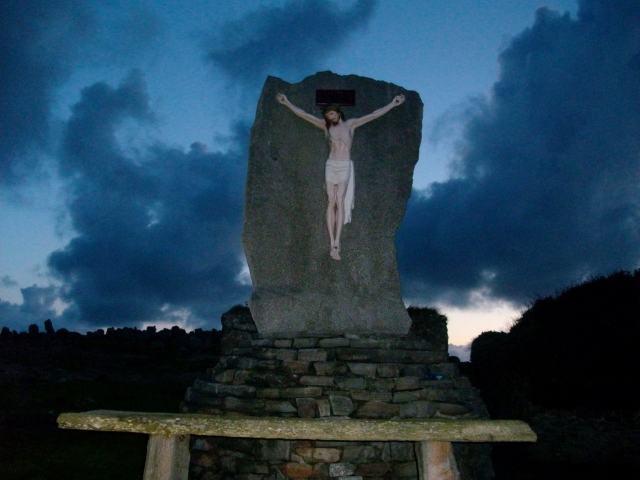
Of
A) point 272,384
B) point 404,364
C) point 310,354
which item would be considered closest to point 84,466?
point 272,384

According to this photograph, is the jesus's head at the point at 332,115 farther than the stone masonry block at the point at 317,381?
Yes

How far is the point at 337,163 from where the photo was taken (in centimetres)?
732

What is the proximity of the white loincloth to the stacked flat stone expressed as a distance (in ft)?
5.94

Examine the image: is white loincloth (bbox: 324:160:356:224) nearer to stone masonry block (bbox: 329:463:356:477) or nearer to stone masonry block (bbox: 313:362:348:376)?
stone masonry block (bbox: 313:362:348:376)

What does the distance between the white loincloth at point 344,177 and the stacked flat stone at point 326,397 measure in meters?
1.81

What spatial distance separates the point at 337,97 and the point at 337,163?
103cm

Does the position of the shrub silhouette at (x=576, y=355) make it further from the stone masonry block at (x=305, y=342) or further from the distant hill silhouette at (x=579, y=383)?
the stone masonry block at (x=305, y=342)

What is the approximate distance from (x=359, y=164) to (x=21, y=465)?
6.02 metres

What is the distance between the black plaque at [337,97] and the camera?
759 centimetres

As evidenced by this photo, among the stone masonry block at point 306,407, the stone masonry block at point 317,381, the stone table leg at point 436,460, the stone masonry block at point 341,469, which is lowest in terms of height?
the stone masonry block at point 341,469

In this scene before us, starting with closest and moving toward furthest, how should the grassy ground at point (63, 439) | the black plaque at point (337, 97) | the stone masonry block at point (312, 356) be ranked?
the stone masonry block at point (312, 356), the grassy ground at point (63, 439), the black plaque at point (337, 97)

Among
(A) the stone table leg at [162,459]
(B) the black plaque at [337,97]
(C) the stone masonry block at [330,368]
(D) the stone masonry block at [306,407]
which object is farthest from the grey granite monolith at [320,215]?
(A) the stone table leg at [162,459]

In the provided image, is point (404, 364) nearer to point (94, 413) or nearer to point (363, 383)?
point (363, 383)

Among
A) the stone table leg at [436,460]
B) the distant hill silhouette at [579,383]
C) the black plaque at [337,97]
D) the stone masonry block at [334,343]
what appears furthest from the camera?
the distant hill silhouette at [579,383]
